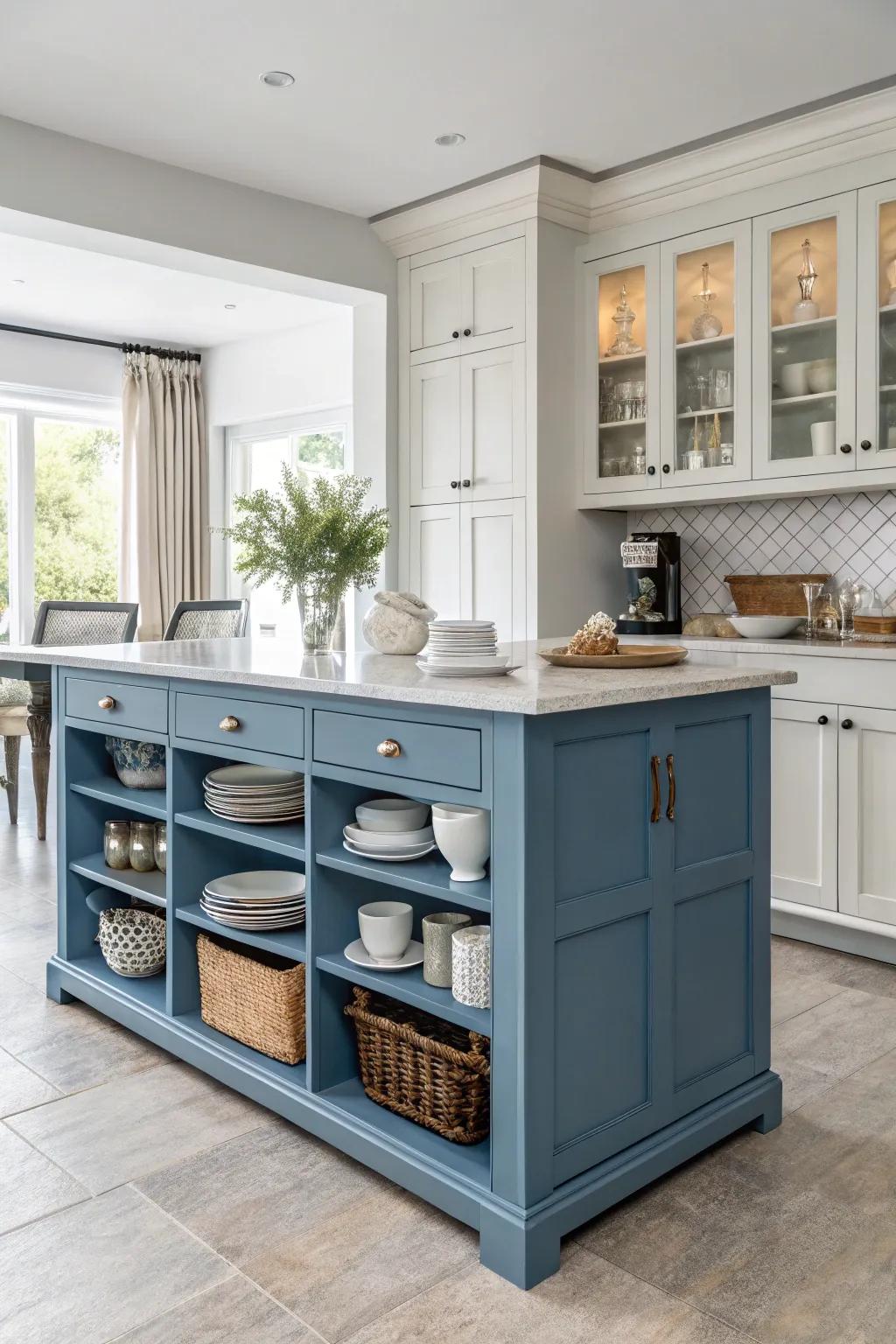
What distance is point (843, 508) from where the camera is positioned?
376 cm

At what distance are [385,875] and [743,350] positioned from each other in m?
2.58

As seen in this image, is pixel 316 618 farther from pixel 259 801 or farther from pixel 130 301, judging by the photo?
pixel 130 301

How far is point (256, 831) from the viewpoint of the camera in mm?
2240

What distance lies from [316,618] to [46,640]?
6.97 feet

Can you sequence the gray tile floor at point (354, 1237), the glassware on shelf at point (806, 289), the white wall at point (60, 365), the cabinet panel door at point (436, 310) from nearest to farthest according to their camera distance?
the gray tile floor at point (354, 1237) → the glassware on shelf at point (806, 289) → the cabinet panel door at point (436, 310) → the white wall at point (60, 365)

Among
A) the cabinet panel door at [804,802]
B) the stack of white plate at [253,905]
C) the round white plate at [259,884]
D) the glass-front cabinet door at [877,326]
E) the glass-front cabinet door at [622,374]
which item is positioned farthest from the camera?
the glass-front cabinet door at [622,374]

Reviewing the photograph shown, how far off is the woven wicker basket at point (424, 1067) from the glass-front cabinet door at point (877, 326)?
2.36 metres

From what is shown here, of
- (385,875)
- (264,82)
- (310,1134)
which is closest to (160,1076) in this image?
(310,1134)

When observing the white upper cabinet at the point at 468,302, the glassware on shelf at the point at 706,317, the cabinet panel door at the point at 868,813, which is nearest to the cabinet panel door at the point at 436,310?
the white upper cabinet at the point at 468,302

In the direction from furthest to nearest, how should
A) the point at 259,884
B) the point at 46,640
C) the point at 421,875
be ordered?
1. the point at 46,640
2. the point at 259,884
3. the point at 421,875

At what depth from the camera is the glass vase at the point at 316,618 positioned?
2.66 meters

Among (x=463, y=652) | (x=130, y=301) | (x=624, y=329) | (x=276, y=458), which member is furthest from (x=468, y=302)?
(x=463, y=652)

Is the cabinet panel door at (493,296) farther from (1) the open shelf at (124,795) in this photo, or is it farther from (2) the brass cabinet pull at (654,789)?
(2) the brass cabinet pull at (654,789)

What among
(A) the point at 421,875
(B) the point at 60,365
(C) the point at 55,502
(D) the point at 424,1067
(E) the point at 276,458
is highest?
(B) the point at 60,365
